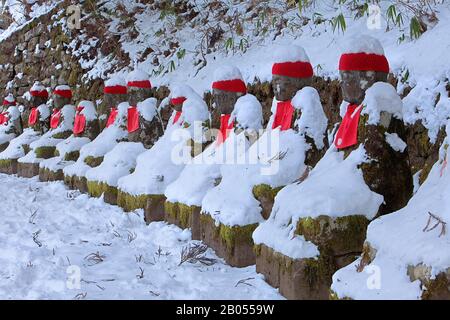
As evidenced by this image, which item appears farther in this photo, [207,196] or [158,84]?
[158,84]

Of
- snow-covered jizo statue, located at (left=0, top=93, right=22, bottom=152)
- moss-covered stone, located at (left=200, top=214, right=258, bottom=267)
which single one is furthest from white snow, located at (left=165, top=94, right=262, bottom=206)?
snow-covered jizo statue, located at (left=0, top=93, right=22, bottom=152)

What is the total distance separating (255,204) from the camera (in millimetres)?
3793

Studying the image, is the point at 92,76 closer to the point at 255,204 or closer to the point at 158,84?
the point at 158,84

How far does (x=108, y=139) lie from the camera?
7371 mm

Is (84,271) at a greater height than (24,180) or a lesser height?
greater

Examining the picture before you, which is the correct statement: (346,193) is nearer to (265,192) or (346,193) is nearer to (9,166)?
(265,192)

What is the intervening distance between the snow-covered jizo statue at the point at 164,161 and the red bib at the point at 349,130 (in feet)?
7.86

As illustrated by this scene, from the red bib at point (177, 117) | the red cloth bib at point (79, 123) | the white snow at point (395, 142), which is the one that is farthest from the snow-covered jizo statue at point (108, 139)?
the white snow at point (395, 142)

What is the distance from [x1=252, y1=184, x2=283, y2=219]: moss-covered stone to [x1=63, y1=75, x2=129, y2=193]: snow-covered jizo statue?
152 inches

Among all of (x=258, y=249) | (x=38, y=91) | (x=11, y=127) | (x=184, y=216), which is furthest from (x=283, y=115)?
(x=11, y=127)

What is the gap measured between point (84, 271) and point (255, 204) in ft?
4.34

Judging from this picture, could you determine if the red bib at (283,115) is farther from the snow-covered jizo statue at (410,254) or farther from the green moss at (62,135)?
the green moss at (62,135)

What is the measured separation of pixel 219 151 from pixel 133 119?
2.27 meters

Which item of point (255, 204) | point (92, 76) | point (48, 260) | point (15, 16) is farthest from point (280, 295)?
point (15, 16)
